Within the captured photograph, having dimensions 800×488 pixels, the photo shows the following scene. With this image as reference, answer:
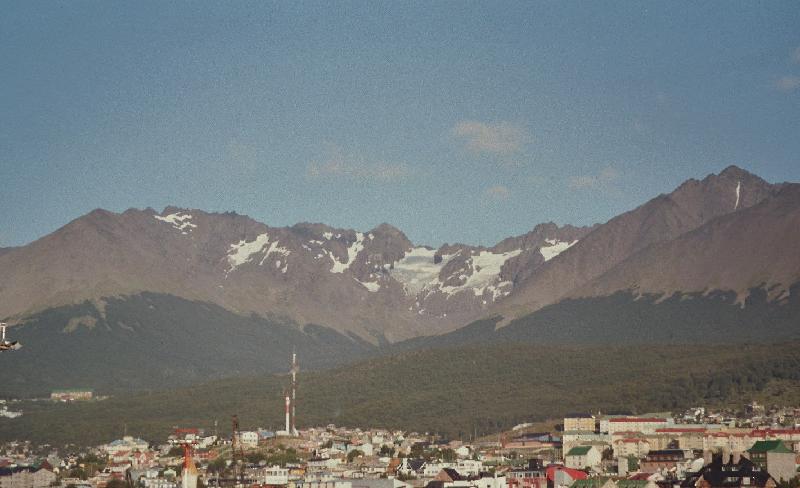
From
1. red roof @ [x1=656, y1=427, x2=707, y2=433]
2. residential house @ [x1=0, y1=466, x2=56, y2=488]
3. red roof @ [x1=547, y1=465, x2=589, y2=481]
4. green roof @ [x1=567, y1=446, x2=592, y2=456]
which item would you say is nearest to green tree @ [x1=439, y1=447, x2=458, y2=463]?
green roof @ [x1=567, y1=446, x2=592, y2=456]

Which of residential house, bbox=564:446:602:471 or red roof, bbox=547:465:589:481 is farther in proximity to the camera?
residential house, bbox=564:446:602:471

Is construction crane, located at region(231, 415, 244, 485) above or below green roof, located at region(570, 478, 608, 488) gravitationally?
above

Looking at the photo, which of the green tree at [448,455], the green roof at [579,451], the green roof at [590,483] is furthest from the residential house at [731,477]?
the green tree at [448,455]

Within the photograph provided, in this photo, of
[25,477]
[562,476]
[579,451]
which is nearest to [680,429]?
[579,451]

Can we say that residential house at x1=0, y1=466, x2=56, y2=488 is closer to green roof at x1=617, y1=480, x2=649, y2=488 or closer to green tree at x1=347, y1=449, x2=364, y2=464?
green tree at x1=347, y1=449, x2=364, y2=464

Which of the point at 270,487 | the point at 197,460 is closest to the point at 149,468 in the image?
the point at 197,460

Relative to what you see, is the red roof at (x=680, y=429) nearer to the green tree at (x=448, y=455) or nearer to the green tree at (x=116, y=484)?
the green tree at (x=448, y=455)

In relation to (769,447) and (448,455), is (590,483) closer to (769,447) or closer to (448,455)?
(769,447)

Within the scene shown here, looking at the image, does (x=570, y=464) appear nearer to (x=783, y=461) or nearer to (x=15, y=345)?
(x=783, y=461)

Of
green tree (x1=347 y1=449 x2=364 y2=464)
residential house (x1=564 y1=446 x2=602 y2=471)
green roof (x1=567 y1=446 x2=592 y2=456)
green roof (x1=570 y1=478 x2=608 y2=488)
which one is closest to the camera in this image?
green roof (x1=570 y1=478 x2=608 y2=488)

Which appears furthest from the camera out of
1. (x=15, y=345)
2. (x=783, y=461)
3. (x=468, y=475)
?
(x=468, y=475)

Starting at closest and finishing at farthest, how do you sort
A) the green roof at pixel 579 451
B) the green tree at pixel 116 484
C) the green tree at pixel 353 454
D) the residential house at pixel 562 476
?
the residential house at pixel 562 476
the green tree at pixel 116 484
the green roof at pixel 579 451
the green tree at pixel 353 454
